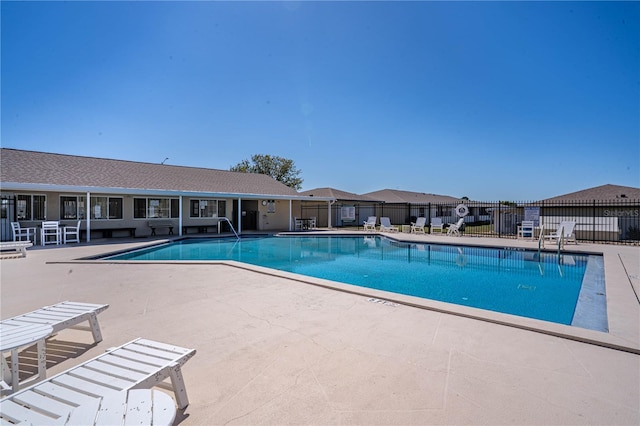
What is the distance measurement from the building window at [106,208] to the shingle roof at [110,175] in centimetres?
82

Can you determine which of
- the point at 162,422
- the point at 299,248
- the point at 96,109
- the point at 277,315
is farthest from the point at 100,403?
the point at 96,109

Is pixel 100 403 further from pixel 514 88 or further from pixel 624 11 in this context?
pixel 514 88

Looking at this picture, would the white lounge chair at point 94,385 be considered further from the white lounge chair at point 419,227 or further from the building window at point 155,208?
the white lounge chair at point 419,227

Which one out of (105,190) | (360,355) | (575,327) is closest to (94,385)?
(360,355)

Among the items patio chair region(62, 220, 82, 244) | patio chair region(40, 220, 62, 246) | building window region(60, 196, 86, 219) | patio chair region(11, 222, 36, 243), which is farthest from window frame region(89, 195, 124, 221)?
patio chair region(11, 222, 36, 243)

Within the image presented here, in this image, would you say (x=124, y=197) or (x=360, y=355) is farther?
(x=124, y=197)

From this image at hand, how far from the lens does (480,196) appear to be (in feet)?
94.8

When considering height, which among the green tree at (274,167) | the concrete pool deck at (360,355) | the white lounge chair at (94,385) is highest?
the green tree at (274,167)

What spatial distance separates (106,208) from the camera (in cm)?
1516

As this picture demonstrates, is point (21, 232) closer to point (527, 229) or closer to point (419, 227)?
point (419, 227)

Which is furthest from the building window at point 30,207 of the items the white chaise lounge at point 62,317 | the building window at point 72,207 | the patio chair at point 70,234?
the white chaise lounge at point 62,317

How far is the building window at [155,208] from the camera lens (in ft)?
52.6

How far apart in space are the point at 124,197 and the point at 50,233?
11.0ft

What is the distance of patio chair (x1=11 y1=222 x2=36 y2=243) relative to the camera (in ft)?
39.5
